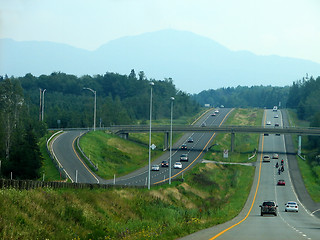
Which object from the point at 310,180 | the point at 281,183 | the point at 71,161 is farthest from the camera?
the point at 310,180

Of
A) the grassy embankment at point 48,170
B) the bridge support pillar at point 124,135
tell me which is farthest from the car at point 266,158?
the grassy embankment at point 48,170

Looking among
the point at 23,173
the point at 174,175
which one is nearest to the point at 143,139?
the point at 174,175

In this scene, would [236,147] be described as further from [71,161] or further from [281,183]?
[71,161]

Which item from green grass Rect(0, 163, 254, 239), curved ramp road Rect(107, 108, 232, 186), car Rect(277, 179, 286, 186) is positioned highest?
green grass Rect(0, 163, 254, 239)

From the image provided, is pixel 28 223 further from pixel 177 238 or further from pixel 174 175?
pixel 174 175

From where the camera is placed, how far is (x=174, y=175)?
300 feet

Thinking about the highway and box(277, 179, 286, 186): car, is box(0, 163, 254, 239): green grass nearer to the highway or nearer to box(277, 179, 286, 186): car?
the highway

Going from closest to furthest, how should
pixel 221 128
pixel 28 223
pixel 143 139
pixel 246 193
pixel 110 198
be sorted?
pixel 28 223, pixel 110 198, pixel 246 193, pixel 221 128, pixel 143 139

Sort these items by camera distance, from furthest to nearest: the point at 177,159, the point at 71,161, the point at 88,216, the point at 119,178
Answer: the point at 177,159
the point at 71,161
the point at 119,178
the point at 88,216

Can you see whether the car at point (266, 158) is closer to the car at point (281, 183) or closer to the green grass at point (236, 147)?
the green grass at point (236, 147)

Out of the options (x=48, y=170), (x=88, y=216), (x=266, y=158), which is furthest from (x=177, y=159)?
(x=88, y=216)

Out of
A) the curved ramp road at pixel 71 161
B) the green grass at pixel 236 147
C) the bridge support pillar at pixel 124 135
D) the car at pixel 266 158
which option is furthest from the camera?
the bridge support pillar at pixel 124 135

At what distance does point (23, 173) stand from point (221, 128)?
220ft

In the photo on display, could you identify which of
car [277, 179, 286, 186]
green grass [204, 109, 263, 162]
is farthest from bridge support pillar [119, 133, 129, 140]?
car [277, 179, 286, 186]
